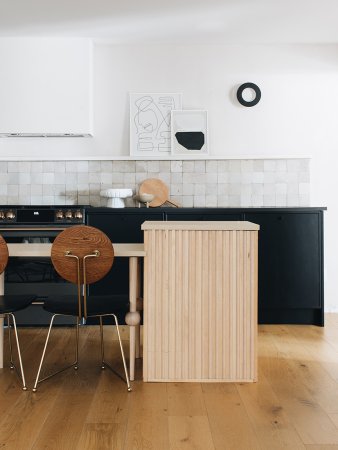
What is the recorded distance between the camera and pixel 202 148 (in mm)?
5355

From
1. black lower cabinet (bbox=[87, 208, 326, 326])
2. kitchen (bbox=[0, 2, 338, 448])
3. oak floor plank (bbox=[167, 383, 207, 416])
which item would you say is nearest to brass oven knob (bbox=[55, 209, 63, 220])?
black lower cabinet (bbox=[87, 208, 326, 326])

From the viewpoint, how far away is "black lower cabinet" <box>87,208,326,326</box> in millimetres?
4785

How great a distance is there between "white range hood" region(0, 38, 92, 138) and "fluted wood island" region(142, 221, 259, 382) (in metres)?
2.35

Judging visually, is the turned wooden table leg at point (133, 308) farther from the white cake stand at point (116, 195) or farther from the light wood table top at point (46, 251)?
the white cake stand at point (116, 195)

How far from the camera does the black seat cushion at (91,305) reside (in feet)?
9.97

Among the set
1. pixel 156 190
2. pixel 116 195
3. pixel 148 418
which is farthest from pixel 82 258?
pixel 156 190

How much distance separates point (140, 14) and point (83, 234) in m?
2.34

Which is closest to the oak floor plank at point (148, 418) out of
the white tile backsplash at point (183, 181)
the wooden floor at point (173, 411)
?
the wooden floor at point (173, 411)

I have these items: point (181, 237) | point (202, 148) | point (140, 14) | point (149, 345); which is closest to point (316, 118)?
point (202, 148)

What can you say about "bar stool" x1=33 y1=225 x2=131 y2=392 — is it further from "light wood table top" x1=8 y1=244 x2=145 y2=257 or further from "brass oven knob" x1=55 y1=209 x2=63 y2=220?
"brass oven knob" x1=55 y1=209 x2=63 y2=220

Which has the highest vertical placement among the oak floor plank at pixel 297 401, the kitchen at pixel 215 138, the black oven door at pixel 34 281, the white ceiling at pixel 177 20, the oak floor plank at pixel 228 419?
the white ceiling at pixel 177 20

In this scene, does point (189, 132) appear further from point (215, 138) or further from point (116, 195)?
point (116, 195)

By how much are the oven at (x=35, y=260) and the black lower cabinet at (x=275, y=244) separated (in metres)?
0.25

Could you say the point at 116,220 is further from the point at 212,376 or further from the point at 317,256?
the point at 212,376
